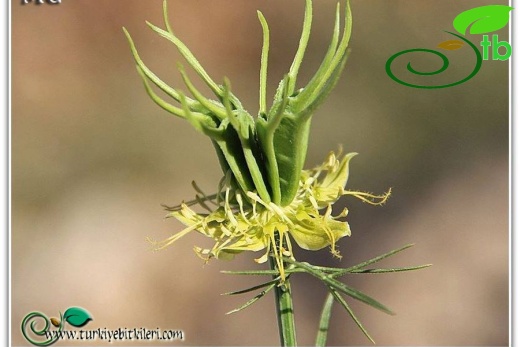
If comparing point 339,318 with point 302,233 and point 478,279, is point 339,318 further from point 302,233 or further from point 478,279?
point 302,233

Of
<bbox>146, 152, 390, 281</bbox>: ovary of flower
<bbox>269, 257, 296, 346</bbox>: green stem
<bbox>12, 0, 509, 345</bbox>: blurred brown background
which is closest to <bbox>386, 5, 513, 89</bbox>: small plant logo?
<bbox>12, 0, 509, 345</bbox>: blurred brown background

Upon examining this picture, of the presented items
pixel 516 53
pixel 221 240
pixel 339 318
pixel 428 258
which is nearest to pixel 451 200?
pixel 428 258

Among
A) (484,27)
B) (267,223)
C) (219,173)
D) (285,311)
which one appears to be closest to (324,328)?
(285,311)

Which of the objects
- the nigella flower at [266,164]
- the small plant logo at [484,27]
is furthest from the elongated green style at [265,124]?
the small plant logo at [484,27]

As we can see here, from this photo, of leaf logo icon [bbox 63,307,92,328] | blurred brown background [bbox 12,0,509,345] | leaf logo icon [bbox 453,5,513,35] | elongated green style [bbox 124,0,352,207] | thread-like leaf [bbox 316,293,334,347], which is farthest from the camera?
blurred brown background [bbox 12,0,509,345]

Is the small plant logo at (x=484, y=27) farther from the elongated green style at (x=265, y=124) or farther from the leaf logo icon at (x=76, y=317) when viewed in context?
the leaf logo icon at (x=76, y=317)

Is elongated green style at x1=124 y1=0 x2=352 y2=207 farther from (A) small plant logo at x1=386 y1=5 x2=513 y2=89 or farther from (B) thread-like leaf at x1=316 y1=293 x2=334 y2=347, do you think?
(A) small plant logo at x1=386 y1=5 x2=513 y2=89
